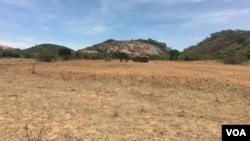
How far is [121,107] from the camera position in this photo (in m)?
10.1

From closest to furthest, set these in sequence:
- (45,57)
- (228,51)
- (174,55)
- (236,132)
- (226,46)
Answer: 1. (236,132)
2. (45,57)
3. (174,55)
4. (228,51)
5. (226,46)

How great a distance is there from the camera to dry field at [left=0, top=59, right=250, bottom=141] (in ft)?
24.3

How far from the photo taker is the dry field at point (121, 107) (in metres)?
7.42

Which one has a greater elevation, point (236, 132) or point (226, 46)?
point (226, 46)

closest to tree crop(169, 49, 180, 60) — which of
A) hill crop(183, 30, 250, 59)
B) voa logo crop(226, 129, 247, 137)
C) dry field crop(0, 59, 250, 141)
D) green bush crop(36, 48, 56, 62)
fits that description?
hill crop(183, 30, 250, 59)

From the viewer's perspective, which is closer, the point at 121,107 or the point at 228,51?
the point at 121,107

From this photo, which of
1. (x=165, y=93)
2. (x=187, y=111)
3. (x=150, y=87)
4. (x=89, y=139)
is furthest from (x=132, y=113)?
(x=150, y=87)

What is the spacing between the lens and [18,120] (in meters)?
8.29

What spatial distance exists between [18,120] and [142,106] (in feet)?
12.6

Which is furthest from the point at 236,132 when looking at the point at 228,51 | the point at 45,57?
the point at 228,51

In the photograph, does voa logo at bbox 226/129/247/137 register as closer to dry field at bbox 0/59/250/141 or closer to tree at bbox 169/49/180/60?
dry field at bbox 0/59/250/141

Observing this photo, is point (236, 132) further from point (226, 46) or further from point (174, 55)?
point (226, 46)

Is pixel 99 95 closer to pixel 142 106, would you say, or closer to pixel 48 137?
pixel 142 106

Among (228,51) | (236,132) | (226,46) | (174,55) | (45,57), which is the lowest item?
(236,132)
